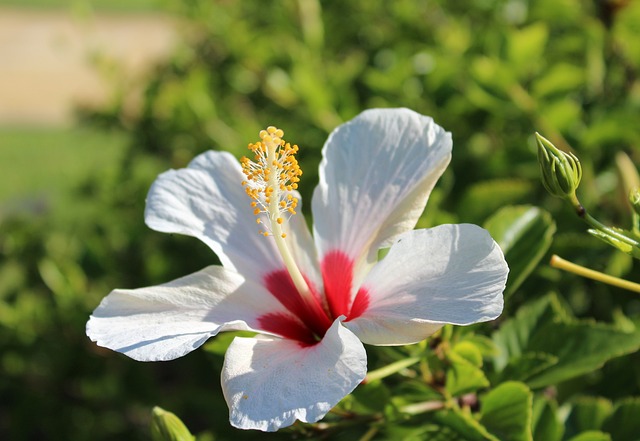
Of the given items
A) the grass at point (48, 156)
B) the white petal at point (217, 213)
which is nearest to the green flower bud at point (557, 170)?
the white petal at point (217, 213)

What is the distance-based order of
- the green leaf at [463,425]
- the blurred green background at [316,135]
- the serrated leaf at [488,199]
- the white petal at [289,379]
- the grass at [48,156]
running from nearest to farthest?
the white petal at [289,379], the green leaf at [463,425], the serrated leaf at [488,199], the blurred green background at [316,135], the grass at [48,156]

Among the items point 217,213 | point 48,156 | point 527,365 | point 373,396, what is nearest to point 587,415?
point 527,365

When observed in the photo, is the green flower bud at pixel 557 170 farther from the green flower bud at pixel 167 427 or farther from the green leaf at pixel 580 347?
the green flower bud at pixel 167 427

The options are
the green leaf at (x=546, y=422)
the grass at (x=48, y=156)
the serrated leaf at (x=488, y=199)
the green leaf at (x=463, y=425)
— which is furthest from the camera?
the grass at (x=48, y=156)

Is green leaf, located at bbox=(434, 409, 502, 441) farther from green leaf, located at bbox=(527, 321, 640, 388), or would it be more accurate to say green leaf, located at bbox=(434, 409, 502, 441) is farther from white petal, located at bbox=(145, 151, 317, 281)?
white petal, located at bbox=(145, 151, 317, 281)

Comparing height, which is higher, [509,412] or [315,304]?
[315,304]

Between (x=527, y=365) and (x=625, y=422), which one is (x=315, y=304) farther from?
(x=625, y=422)
